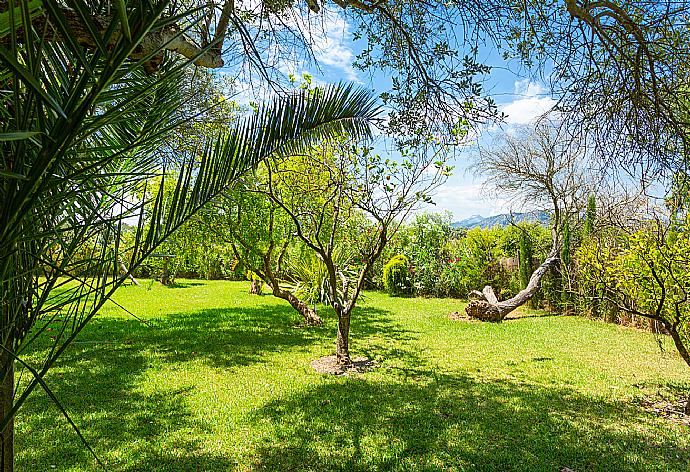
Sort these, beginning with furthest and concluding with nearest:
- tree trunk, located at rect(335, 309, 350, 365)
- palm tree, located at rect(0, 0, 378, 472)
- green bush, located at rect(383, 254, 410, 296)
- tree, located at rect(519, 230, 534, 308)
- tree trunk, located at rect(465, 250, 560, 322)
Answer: green bush, located at rect(383, 254, 410, 296)
tree, located at rect(519, 230, 534, 308)
tree trunk, located at rect(465, 250, 560, 322)
tree trunk, located at rect(335, 309, 350, 365)
palm tree, located at rect(0, 0, 378, 472)

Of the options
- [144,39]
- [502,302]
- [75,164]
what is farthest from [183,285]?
[144,39]

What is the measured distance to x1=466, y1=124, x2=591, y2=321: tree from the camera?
9922mm

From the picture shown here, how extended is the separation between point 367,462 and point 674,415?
3.21 m

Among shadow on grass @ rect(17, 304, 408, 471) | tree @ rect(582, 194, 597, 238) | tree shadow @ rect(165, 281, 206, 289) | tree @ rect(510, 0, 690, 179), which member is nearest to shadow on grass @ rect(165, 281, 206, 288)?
tree shadow @ rect(165, 281, 206, 289)

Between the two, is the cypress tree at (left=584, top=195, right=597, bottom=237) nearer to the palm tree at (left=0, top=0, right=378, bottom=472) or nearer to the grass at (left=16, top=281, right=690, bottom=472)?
the grass at (left=16, top=281, right=690, bottom=472)

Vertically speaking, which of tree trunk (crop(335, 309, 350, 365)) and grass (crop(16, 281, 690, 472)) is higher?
tree trunk (crop(335, 309, 350, 365))

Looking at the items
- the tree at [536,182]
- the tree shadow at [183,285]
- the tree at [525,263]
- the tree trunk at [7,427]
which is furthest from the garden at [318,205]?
the tree shadow at [183,285]

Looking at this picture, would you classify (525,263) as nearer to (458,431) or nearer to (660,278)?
(660,278)

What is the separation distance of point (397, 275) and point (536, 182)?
491 cm

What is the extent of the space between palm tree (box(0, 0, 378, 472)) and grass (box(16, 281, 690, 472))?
229 cm

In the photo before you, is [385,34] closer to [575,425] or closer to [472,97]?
[472,97]

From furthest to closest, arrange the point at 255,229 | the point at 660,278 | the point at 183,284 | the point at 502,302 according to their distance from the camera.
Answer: the point at 183,284
the point at 502,302
the point at 255,229
the point at 660,278

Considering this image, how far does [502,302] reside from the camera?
9.73 m

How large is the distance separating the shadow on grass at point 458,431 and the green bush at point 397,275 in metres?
8.36
